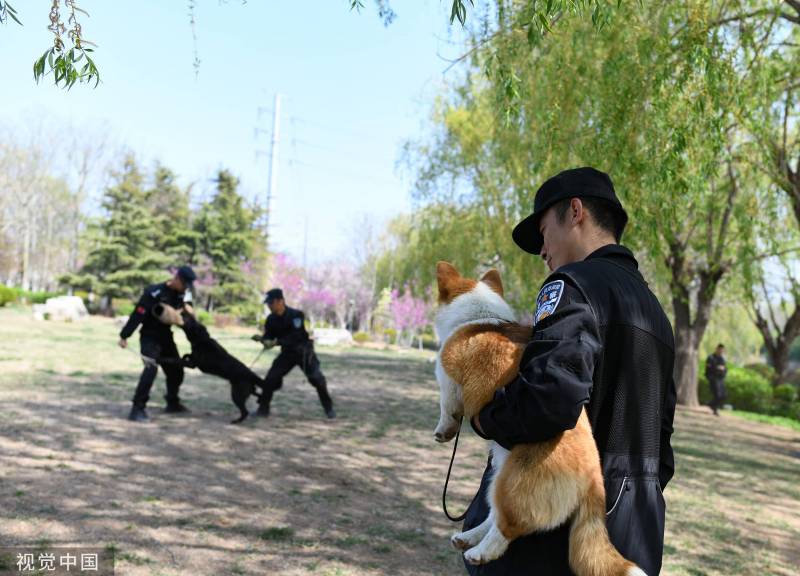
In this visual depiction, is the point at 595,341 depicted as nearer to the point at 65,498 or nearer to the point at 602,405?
the point at 602,405

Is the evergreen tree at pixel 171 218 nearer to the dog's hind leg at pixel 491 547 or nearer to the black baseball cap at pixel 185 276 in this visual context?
the black baseball cap at pixel 185 276

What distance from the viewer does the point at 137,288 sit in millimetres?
38969

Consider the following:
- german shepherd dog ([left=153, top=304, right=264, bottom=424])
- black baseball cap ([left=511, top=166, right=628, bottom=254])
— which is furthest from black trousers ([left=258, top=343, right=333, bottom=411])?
black baseball cap ([left=511, top=166, right=628, bottom=254])

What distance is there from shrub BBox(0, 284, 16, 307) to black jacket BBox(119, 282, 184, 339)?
29153 mm

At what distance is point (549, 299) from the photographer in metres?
1.70

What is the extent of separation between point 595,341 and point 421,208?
1744 cm

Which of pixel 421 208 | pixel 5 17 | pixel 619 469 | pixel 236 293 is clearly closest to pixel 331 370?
pixel 421 208

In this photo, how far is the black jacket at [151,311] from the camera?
8.56m

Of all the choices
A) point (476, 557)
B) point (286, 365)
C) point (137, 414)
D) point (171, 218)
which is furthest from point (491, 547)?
point (171, 218)

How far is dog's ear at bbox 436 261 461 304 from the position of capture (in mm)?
2096

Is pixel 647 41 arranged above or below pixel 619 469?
above

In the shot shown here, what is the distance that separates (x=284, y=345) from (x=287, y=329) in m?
0.30

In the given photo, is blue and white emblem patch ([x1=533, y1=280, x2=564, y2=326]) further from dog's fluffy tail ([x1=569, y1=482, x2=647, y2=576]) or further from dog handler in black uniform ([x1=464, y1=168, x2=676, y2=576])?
dog's fluffy tail ([x1=569, y1=482, x2=647, y2=576])

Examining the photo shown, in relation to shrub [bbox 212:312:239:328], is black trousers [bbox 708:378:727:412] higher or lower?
lower
